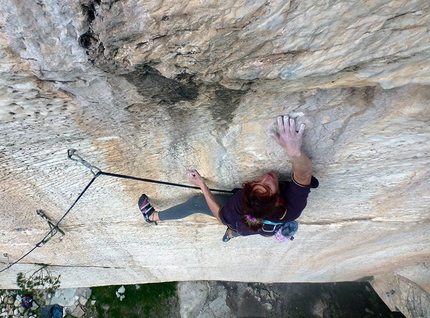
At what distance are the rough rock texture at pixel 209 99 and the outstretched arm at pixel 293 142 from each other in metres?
0.05

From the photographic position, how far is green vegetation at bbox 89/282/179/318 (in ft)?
15.6

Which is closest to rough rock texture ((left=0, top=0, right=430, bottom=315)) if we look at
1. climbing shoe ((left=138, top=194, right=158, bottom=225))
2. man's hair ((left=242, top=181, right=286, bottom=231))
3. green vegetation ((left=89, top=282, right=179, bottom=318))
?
climbing shoe ((left=138, top=194, right=158, bottom=225))

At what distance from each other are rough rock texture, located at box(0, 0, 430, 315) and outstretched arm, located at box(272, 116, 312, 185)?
5cm

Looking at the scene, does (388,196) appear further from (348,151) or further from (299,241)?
(299,241)

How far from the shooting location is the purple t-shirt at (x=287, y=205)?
4.35 ft

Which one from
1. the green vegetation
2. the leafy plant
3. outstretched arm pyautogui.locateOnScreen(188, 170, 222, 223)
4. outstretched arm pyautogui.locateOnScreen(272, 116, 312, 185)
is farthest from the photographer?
the green vegetation

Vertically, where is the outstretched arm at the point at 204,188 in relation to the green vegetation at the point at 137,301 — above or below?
above

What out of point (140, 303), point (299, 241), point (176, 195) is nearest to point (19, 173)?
point (176, 195)

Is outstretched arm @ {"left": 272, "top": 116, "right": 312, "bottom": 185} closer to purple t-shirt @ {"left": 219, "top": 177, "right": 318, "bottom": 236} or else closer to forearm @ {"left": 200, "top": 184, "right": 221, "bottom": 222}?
purple t-shirt @ {"left": 219, "top": 177, "right": 318, "bottom": 236}

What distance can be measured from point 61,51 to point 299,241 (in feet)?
7.59

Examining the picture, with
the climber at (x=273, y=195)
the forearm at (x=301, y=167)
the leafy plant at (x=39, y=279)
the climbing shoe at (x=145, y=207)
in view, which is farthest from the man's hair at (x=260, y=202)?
the leafy plant at (x=39, y=279)

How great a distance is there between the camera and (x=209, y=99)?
104cm

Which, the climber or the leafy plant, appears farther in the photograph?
the leafy plant

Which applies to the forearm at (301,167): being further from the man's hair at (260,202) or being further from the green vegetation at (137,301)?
the green vegetation at (137,301)
